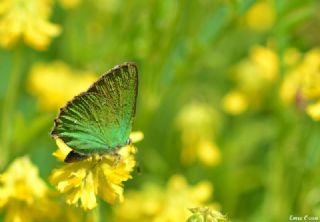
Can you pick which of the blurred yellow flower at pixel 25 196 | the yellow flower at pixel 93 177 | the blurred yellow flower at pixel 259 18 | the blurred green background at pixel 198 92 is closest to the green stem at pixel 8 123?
the blurred green background at pixel 198 92

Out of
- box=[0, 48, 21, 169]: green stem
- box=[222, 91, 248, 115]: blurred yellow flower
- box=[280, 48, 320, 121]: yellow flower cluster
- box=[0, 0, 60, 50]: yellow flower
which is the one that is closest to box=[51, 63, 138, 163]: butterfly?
box=[0, 48, 21, 169]: green stem

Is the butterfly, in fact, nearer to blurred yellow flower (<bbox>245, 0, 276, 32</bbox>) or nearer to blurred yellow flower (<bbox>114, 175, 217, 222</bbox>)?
blurred yellow flower (<bbox>114, 175, 217, 222</bbox>)

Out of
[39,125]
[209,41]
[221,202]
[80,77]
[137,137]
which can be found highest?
[80,77]

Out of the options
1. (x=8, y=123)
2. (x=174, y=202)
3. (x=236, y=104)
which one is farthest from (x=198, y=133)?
(x=8, y=123)

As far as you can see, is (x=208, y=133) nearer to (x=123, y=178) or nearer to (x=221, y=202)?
(x=221, y=202)

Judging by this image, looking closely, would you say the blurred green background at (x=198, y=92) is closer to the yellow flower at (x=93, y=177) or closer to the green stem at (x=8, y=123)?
the green stem at (x=8, y=123)

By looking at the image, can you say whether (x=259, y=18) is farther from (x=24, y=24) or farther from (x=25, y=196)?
(x=25, y=196)

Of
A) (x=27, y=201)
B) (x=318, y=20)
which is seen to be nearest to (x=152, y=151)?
(x=318, y=20)
